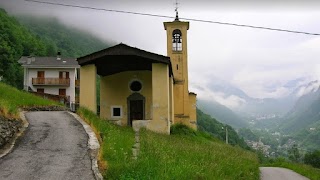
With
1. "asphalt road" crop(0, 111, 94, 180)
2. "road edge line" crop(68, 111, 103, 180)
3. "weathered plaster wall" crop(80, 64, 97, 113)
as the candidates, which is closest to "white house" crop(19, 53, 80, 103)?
"weathered plaster wall" crop(80, 64, 97, 113)

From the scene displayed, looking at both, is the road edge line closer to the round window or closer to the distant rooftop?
the round window

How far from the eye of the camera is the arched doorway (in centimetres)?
2684

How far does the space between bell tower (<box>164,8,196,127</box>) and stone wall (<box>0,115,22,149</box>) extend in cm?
2021

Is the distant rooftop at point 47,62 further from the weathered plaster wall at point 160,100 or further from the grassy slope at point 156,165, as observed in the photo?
the grassy slope at point 156,165

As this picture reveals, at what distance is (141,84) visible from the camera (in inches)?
1060

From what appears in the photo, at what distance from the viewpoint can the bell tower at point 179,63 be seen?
108 feet

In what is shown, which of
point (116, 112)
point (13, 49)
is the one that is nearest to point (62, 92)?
point (13, 49)

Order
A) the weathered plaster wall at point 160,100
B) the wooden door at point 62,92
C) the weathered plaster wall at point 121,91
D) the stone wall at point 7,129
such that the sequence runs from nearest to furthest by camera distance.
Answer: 1. the stone wall at point 7,129
2. the weathered plaster wall at point 160,100
3. the weathered plaster wall at point 121,91
4. the wooden door at point 62,92

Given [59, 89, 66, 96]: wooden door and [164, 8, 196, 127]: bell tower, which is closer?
[164, 8, 196, 127]: bell tower

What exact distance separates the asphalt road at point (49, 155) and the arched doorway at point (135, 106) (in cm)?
1175

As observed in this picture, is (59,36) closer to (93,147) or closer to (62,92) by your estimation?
(62,92)

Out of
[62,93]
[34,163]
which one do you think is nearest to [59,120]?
[34,163]

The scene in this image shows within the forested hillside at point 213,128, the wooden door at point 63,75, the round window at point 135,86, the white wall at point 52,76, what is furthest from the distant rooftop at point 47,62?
the forested hillside at point 213,128

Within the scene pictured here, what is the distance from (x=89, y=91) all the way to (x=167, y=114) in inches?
192
